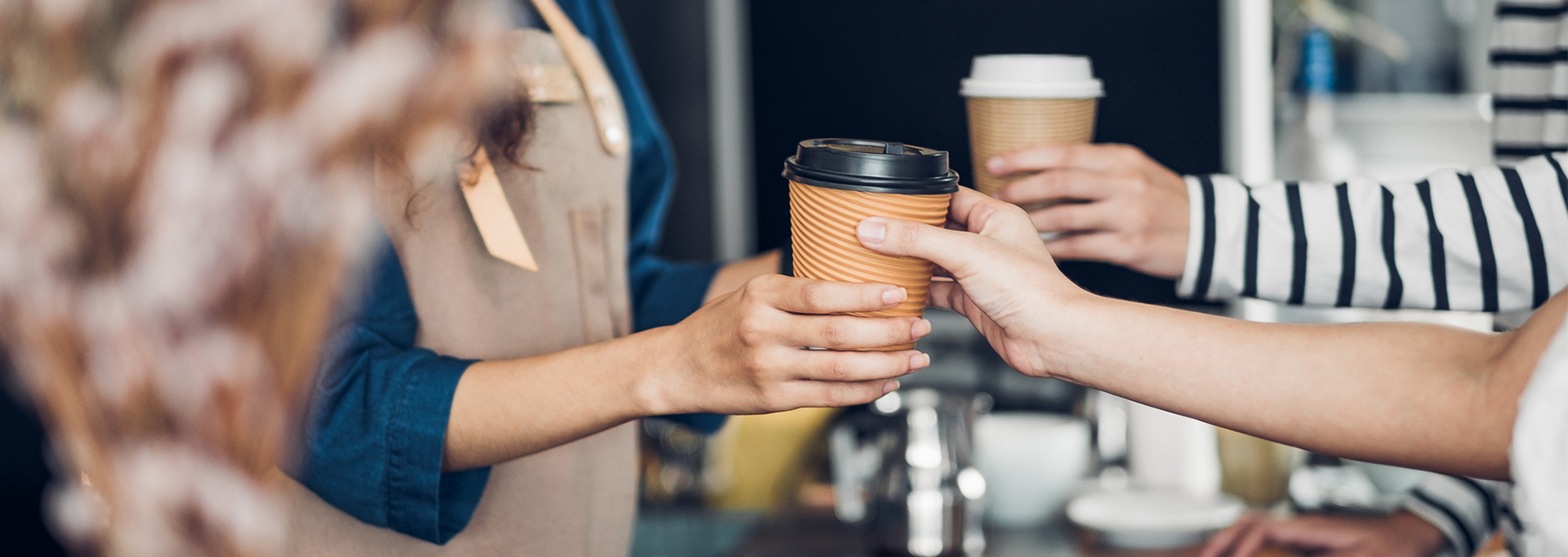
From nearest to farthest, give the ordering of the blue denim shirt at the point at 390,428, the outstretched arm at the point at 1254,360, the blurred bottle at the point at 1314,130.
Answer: the outstretched arm at the point at 1254,360
the blue denim shirt at the point at 390,428
the blurred bottle at the point at 1314,130

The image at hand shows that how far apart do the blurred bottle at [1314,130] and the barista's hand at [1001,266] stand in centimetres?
288

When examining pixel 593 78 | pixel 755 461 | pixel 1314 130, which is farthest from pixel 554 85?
pixel 1314 130

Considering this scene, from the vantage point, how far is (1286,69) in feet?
10.7

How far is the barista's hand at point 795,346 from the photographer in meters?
0.62

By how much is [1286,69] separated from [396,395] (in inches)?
129

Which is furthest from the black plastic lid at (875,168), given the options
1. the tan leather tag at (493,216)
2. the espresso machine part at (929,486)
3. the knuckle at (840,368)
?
the espresso machine part at (929,486)

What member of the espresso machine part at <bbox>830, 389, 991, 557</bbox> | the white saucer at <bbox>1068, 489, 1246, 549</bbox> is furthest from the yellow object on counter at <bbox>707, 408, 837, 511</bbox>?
the white saucer at <bbox>1068, 489, 1246, 549</bbox>

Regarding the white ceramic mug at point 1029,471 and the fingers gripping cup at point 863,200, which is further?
the white ceramic mug at point 1029,471

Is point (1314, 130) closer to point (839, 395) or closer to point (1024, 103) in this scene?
point (1024, 103)

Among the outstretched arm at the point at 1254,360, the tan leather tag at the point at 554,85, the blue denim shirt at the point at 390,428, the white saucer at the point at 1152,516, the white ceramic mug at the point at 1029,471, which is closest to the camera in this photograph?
the outstretched arm at the point at 1254,360

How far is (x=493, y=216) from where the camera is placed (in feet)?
2.68

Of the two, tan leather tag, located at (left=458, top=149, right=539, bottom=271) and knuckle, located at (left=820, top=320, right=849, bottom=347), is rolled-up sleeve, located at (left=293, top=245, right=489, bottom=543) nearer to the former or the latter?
tan leather tag, located at (left=458, top=149, right=539, bottom=271)

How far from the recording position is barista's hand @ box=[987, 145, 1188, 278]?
94cm

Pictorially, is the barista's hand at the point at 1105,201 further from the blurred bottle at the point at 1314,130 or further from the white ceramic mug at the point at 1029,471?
the blurred bottle at the point at 1314,130
